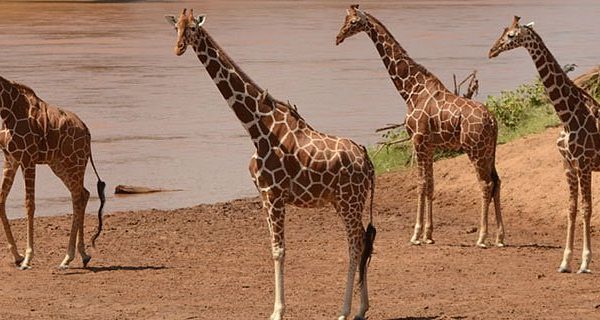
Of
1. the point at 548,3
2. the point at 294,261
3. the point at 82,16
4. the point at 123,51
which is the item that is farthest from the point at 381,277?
the point at 548,3

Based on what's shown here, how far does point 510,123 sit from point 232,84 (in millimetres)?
10623

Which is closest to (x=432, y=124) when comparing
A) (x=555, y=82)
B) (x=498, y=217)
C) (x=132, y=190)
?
(x=498, y=217)

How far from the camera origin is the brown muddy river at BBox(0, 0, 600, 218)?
74.4ft

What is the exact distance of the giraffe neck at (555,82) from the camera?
1390 centimetres

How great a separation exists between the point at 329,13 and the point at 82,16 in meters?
11.2

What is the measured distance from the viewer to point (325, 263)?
14773 mm

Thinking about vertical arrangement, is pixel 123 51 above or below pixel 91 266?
below

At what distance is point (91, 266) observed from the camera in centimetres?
1482

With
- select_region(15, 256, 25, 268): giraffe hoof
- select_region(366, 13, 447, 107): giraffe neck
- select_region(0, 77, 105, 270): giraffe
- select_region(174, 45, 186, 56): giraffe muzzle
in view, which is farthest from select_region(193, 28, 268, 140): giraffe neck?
select_region(366, 13, 447, 107): giraffe neck

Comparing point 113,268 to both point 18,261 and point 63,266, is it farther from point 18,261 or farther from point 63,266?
point 18,261

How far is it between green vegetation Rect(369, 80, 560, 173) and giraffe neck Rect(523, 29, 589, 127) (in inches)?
253

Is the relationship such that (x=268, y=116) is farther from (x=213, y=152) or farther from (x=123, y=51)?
(x=123, y=51)

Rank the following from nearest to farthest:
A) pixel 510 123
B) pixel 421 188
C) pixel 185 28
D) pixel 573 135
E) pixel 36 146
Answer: pixel 185 28 → pixel 573 135 → pixel 36 146 → pixel 421 188 → pixel 510 123

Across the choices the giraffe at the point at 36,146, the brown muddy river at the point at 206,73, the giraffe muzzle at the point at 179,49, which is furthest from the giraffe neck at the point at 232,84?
the brown muddy river at the point at 206,73
